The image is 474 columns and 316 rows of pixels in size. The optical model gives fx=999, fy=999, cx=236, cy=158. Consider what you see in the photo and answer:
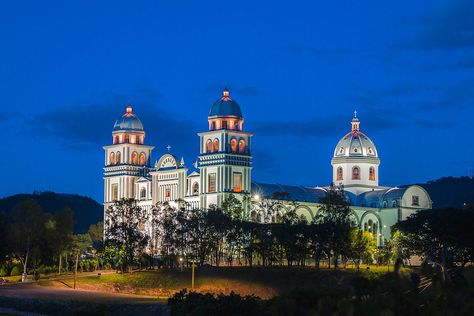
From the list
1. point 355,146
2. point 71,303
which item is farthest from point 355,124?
point 71,303

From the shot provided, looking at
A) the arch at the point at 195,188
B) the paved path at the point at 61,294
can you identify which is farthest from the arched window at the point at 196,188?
the paved path at the point at 61,294

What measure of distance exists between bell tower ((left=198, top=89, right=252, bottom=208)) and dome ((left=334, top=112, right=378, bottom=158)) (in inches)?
834

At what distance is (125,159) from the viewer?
12300 centimetres

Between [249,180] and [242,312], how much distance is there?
201ft

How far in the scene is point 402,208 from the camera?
123 meters

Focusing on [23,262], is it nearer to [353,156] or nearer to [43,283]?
[43,283]

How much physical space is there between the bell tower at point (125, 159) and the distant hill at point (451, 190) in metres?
75.8

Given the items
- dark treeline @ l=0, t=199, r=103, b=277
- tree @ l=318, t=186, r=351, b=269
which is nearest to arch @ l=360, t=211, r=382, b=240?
tree @ l=318, t=186, r=351, b=269

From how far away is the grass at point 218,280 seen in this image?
7944 cm

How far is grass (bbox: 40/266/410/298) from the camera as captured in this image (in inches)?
3127

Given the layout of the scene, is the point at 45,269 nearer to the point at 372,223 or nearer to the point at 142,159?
the point at 142,159

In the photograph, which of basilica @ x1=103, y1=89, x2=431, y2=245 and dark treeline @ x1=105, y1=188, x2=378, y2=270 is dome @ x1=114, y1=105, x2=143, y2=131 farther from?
dark treeline @ x1=105, y1=188, x2=378, y2=270

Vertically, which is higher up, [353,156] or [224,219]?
[353,156]

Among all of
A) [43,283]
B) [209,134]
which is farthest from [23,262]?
[209,134]
